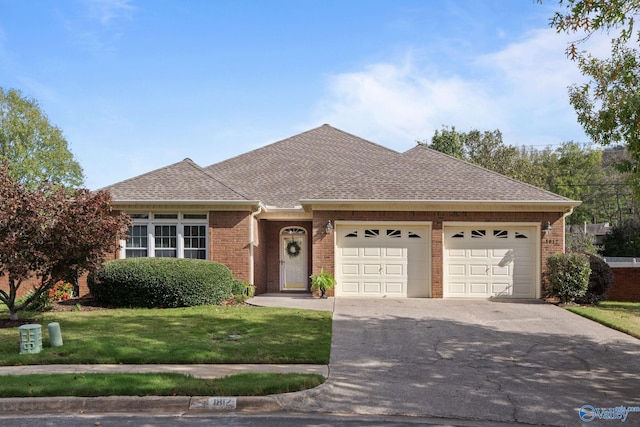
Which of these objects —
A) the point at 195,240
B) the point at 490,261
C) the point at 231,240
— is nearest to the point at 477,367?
the point at 490,261

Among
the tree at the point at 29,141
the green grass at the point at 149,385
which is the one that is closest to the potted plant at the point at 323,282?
the green grass at the point at 149,385

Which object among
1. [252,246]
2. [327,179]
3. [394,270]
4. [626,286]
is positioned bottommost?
[626,286]

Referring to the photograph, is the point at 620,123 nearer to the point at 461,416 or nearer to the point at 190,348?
the point at 461,416

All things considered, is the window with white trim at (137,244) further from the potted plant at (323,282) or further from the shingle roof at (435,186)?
the shingle roof at (435,186)

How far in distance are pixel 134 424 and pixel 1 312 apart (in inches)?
416

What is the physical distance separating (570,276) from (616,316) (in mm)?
1734

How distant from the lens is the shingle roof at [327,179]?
16.4m

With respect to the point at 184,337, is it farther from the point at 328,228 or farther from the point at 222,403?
the point at 328,228

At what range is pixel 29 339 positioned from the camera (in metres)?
8.88

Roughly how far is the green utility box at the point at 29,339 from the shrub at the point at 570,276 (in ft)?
44.4

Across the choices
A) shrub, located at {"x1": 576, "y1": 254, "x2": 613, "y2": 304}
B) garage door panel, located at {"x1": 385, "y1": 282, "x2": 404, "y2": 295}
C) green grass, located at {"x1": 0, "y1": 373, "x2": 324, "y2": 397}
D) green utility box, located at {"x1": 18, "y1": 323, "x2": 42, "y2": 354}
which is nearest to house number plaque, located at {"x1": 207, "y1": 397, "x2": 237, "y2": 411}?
green grass, located at {"x1": 0, "y1": 373, "x2": 324, "y2": 397}

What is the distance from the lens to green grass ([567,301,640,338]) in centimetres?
1175

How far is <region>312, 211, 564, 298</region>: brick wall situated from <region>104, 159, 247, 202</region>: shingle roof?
2792 mm

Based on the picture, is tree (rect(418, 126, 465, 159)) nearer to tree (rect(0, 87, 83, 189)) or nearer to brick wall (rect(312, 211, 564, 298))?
brick wall (rect(312, 211, 564, 298))
